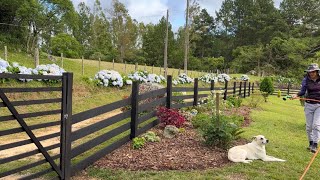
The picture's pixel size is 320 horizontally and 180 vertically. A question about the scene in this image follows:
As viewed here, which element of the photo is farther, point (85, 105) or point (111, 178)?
point (85, 105)

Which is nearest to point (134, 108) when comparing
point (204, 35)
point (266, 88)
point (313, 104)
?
point (313, 104)

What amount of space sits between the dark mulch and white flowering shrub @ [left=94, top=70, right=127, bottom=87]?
28.3 feet

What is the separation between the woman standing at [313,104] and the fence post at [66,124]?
4.58 m

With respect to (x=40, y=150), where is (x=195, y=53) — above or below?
above

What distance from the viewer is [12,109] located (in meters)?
3.21

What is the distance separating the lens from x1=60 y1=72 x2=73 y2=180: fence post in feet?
12.6

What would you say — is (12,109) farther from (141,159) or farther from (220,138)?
(220,138)

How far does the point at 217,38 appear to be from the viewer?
237 ft

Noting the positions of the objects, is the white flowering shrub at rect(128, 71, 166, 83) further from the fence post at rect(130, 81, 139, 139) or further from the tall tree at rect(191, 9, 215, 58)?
the tall tree at rect(191, 9, 215, 58)

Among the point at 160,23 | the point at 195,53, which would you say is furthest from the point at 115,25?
the point at 195,53

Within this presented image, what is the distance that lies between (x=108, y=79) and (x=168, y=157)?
1004 centimetres

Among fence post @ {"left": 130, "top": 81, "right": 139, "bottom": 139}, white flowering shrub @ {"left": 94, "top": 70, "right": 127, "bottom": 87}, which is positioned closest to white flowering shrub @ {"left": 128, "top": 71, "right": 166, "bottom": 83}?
white flowering shrub @ {"left": 94, "top": 70, "right": 127, "bottom": 87}

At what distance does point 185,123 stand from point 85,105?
16.6 feet

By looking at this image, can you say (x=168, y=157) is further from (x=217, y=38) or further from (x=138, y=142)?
(x=217, y=38)
